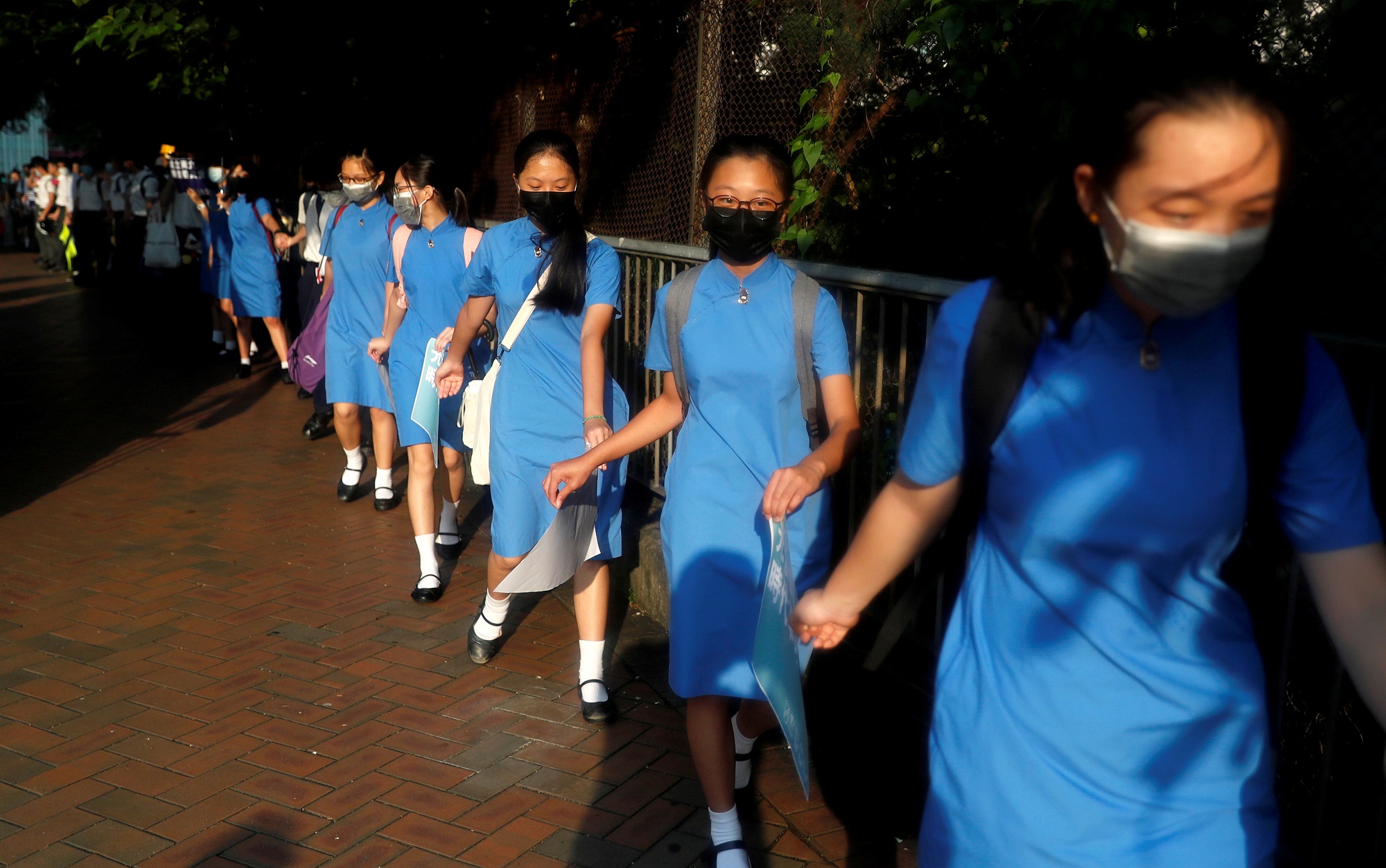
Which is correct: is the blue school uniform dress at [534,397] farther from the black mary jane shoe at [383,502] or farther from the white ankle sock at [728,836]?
the black mary jane shoe at [383,502]

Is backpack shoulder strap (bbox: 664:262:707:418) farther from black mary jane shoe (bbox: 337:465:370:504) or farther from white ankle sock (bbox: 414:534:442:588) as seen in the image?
black mary jane shoe (bbox: 337:465:370:504)

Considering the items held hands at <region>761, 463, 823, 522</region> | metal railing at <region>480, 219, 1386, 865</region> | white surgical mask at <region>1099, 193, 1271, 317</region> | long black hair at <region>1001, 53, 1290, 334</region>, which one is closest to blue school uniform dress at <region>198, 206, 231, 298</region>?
metal railing at <region>480, 219, 1386, 865</region>

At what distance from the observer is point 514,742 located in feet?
13.6

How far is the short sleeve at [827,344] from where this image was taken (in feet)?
10.6

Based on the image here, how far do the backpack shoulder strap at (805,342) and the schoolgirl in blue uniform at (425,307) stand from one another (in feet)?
8.33

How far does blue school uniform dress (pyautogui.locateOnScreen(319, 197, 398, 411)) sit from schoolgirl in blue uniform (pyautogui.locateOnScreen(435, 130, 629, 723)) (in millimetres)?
2217

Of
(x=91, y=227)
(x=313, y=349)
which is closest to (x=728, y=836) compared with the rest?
(x=313, y=349)

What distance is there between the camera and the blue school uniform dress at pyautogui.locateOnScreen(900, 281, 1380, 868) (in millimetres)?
1667

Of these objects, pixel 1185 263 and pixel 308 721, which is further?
pixel 308 721

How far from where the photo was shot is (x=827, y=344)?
3238 millimetres

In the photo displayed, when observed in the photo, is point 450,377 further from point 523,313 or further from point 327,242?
point 327,242

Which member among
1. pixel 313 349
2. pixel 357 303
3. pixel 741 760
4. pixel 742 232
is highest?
pixel 742 232

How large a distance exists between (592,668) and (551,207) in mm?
1662

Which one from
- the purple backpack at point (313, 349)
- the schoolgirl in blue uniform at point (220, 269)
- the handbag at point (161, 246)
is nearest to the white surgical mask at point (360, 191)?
the purple backpack at point (313, 349)
